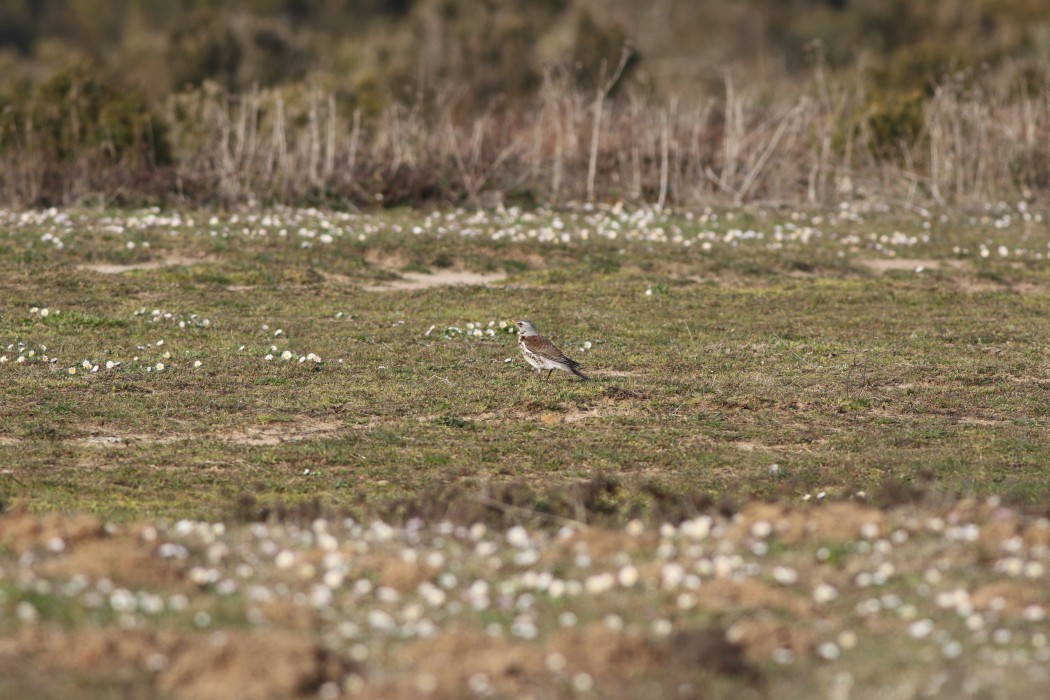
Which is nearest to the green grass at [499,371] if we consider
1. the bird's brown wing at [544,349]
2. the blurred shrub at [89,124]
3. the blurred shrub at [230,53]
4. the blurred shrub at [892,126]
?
the bird's brown wing at [544,349]

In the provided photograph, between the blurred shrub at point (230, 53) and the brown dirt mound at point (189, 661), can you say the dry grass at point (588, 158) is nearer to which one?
the brown dirt mound at point (189, 661)

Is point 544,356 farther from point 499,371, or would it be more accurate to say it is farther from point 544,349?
point 499,371

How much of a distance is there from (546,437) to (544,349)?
4.91 ft

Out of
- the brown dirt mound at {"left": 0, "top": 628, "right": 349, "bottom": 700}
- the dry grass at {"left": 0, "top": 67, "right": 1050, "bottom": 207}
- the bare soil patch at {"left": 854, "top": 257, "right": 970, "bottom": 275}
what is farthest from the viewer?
the dry grass at {"left": 0, "top": 67, "right": 1050, "bottom": 207}

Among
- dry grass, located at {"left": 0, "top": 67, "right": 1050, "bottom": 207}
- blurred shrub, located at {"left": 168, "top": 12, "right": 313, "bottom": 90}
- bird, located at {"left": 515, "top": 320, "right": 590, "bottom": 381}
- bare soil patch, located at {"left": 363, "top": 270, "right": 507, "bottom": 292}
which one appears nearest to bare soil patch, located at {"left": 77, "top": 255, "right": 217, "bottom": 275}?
bare soil patch, located at {"left": 363, "top": 270, "right": 507, "bottom": 292}

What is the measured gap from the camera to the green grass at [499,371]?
12453mm

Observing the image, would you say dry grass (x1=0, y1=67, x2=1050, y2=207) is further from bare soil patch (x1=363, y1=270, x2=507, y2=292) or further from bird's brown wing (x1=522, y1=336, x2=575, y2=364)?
bird's brown wing (x1=522, y1=336, x2=575, y2=364)

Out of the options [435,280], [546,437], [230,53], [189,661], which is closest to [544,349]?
[546,437]

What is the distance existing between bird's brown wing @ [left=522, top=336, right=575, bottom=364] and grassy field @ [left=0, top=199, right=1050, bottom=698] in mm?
373

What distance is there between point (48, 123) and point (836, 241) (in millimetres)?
13541

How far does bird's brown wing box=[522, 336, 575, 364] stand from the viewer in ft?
48.5

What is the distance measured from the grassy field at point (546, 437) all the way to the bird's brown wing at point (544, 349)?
1.22 feet

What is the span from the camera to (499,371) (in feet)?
52.1

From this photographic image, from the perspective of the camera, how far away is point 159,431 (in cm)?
1345
